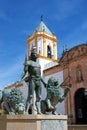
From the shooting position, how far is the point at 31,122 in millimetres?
6301

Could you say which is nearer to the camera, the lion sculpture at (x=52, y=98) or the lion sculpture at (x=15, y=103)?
the lion sculpture at (x=15, y=103)

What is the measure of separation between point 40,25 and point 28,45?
3.28 meters

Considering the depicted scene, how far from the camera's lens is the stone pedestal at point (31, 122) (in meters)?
6.30

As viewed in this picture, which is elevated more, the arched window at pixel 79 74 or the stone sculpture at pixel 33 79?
the arched window at pixel 79 74

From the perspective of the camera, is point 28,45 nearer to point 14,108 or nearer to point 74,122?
point 74,122

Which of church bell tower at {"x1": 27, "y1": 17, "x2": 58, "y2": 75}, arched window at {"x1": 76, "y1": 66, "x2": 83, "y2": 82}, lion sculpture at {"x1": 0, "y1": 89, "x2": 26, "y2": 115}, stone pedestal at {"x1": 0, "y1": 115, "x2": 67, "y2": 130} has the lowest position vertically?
stone pedestal at {"x1": 0, "y1": 115, "x2": 67, "y2": 130}

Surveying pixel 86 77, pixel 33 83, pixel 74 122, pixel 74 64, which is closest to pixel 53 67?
pixel 74 64

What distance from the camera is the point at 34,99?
731cm

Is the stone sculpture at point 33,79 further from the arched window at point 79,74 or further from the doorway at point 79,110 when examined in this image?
the arched window at point 79,74

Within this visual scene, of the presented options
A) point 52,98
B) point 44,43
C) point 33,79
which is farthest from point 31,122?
point 44,43

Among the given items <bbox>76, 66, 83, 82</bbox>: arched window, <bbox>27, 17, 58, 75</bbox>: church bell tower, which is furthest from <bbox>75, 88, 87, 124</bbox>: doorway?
<bbox>27, 17, 58, 75</bbox>: church bell tower

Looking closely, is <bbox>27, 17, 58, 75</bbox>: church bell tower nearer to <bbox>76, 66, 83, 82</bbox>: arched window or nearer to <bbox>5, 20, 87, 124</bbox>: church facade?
<bbox>5, 20, 87, 124</bbox>: church facade

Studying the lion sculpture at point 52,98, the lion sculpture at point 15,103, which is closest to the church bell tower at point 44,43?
the lion sculpture at point 52,98

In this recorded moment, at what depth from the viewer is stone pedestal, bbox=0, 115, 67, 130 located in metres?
6.30
